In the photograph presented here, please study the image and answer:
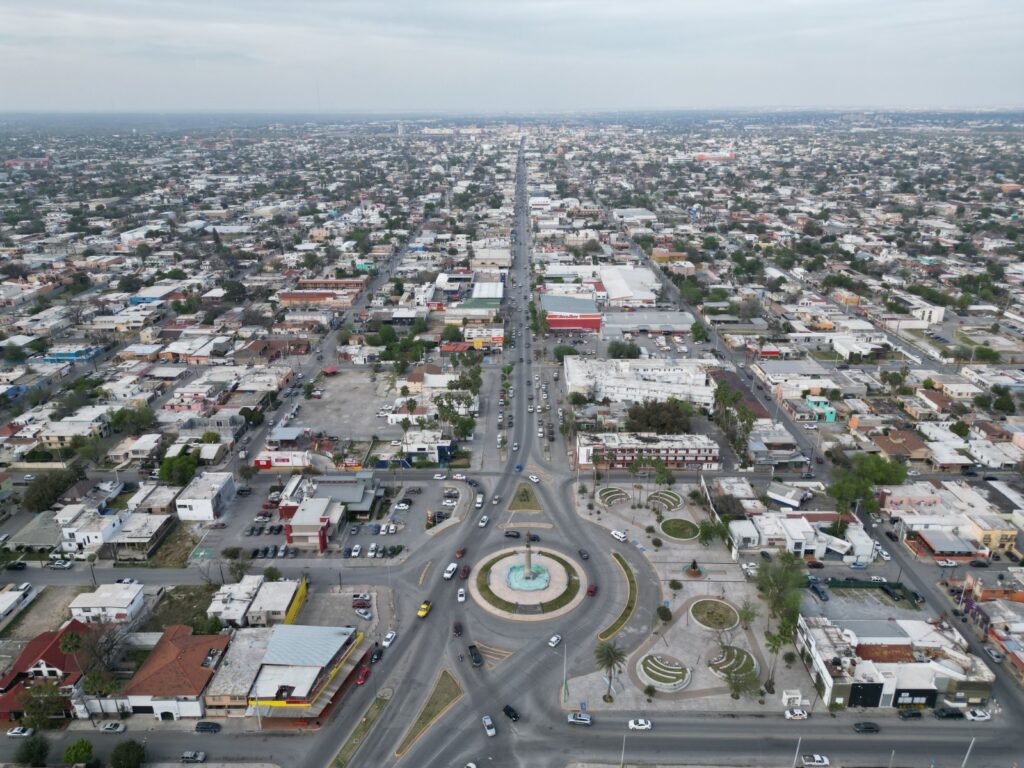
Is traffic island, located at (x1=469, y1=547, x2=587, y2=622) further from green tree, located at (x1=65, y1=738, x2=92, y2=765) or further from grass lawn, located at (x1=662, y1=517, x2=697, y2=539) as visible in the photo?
green tree, located at (x1=65, y1=738, x2=92, y2=765)

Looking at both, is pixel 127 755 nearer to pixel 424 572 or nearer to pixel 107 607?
pixel 107 607

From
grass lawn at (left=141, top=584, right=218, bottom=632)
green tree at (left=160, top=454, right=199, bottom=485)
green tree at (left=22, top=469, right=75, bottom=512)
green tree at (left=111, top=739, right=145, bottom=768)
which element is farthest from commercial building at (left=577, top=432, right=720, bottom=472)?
green tree at (left=22, top=469, right=75, bottom=512)

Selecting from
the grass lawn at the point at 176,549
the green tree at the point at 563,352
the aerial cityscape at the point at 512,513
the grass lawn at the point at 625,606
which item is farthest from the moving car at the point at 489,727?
the green tree at the point at 563,352

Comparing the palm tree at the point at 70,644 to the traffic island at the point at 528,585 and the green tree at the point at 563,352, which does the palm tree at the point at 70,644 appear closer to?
the traffic island at the point at 528,585

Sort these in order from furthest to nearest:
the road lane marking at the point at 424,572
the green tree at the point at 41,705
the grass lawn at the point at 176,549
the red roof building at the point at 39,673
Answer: the grass lawn at the point at 176,549 < the road lane marking at the point at 424,572 < the red roof building at the point at 39,673 < the green tree at the point at 41,705

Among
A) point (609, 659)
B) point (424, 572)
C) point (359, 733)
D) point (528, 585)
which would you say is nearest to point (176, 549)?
point (424, 572)
